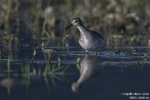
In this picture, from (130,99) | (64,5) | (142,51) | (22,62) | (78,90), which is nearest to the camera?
(130,99)

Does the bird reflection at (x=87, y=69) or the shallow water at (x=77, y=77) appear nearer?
the shallow water at (x=77, y=77)

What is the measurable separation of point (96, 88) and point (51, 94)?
2.56 feet

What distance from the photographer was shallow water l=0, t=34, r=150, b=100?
631 cm

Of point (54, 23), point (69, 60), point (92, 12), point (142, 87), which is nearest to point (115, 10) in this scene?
point (92, 12)

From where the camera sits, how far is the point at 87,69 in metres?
8.03

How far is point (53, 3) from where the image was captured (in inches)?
1011

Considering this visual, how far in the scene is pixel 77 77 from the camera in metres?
7.43

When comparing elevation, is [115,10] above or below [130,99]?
above

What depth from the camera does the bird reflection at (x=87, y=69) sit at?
6.87 metres

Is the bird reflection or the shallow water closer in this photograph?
the shallow water

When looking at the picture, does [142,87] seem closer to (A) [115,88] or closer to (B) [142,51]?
(A) [115,88]

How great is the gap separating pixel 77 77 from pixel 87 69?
64cm

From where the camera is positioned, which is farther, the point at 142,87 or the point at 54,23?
the point at 54,23

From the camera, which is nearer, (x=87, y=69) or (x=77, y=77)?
(x=77, y=77)
